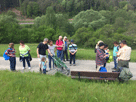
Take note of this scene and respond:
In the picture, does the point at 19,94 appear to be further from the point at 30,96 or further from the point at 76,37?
the point at 76,37

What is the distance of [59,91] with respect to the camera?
4660 millimetres

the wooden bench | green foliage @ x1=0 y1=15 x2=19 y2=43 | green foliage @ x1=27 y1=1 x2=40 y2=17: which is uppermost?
green foliage @ x1=27 y1=1 x2=40 y2=17

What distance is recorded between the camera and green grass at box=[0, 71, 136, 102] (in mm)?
4301

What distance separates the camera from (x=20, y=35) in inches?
1453

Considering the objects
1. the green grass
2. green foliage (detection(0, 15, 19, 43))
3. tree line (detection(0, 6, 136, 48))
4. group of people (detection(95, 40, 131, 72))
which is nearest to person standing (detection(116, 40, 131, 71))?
group of people (detection(95, 40, 131, 72))

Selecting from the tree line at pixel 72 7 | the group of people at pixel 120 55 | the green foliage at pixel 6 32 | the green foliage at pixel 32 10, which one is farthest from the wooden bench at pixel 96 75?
the green foliage at pixel 32 10

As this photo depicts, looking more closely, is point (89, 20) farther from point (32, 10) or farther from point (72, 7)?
point (32, 10)

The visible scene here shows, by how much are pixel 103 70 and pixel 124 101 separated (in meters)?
1.59

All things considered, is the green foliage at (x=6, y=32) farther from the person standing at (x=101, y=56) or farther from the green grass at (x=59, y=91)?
the person standing at (x=101, y=56)

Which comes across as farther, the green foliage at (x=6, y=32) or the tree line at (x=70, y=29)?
the green foliage at (x=6, y=32)

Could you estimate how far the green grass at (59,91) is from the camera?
4301mm

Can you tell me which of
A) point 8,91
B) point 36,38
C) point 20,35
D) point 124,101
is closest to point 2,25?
point 20,35

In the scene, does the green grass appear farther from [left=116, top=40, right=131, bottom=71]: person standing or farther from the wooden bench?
[left=116, top=40, right=131, bottom=71]: person standing

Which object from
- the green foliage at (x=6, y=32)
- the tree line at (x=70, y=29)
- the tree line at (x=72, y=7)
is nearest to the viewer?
the tree line at (x=70, y=29)
